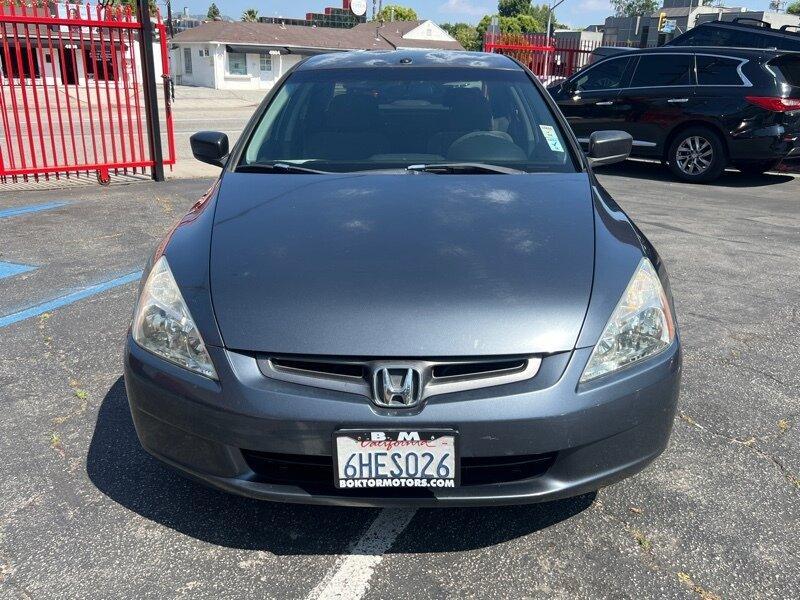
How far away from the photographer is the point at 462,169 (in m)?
3.13

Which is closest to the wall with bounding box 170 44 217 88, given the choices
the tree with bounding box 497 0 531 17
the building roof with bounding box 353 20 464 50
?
the building roof with bounding box 353 20 464 50

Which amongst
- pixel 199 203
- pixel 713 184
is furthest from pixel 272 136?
pixel 713 184

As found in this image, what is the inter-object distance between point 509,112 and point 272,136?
1175 millimetres

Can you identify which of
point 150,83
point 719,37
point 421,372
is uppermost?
point 719,37

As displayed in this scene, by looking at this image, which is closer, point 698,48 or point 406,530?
point 406,530

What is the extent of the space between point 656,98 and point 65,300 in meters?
8.14

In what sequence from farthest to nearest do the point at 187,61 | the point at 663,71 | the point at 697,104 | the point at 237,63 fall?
the point at 187,61 → the point at 237,63 → the point at 663,71 → the point at 697,104

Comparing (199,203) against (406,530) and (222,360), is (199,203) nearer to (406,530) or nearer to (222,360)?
(222,360)

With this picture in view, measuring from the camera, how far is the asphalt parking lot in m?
2.11

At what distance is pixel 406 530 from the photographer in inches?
92.5

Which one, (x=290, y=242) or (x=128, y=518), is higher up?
(x=290, y=242)

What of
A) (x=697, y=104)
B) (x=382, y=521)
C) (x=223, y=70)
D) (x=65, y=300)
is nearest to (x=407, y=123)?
(x=382, y=521)

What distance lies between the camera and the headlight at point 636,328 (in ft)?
6.71

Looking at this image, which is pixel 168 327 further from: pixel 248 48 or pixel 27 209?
pixel 248 48
